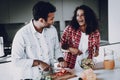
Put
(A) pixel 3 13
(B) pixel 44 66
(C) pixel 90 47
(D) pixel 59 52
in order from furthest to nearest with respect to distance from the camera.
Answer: (A) pixel 3 13 < (C) pixel 90 47 < (D) pixel 59 52 < (B) pixel 44 66

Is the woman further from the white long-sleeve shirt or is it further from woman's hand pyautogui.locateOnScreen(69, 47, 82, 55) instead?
the white long-sleeve shirt

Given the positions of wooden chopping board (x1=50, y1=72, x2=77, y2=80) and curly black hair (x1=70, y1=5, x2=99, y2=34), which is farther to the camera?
curly black hair (x1=70, y1=5, x2=99, y2=34)

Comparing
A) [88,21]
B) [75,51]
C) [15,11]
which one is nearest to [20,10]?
[15,11]

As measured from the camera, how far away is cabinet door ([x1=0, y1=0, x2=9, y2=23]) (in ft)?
11.6

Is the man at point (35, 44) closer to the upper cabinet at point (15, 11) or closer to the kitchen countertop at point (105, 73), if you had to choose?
the kitchen countertop at point (105, 73)

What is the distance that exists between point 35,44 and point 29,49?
85 mm

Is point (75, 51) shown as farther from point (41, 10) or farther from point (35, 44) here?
point (41, 10)

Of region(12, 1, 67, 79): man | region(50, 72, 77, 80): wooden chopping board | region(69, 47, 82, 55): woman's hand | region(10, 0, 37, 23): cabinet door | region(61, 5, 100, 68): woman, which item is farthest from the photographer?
region(10, 0, 37, 23): cabinet door

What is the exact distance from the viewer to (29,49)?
2006mm

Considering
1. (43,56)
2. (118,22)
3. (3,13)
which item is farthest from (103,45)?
(43,56)

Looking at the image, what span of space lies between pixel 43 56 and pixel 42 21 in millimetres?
327

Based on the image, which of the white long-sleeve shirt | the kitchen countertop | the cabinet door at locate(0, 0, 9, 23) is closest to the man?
the white long-sleeve shirt

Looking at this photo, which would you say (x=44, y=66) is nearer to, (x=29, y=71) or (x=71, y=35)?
(x=29, y=71)

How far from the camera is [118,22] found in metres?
4.05
